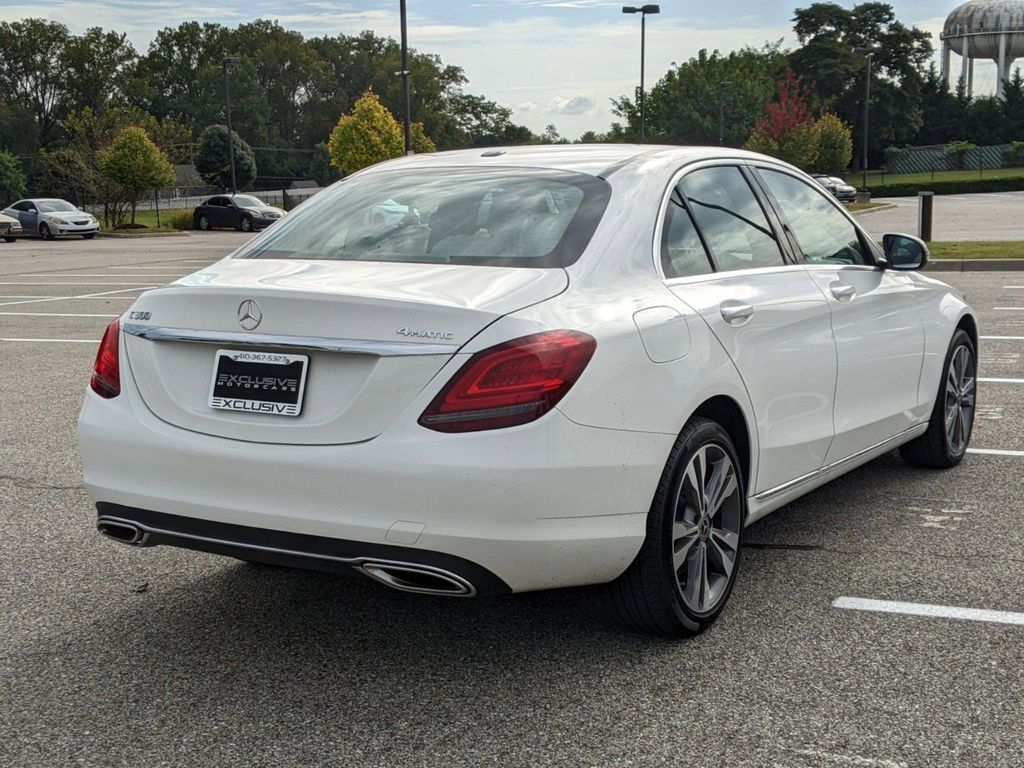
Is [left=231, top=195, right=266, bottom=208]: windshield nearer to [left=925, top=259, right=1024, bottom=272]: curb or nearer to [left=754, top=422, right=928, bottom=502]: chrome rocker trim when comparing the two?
[left=925, top=259, right=1024, bottom=272]: curb

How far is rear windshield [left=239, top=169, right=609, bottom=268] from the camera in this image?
13.0ft

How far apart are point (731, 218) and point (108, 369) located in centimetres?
230

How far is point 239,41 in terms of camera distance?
13425 cm

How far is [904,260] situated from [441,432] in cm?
305

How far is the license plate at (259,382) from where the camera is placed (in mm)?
3516

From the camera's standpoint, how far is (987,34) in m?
109

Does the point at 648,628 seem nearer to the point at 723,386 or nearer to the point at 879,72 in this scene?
the point at 723,386

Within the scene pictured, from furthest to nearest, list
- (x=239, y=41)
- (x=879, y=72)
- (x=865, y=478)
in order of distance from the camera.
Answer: (x=239, y=41) → (x=879, y=72) → (x=865, y=478)

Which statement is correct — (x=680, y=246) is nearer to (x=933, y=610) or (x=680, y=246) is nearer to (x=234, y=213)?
(x=933, y=610)

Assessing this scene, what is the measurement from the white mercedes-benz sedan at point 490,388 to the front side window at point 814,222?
319 mm

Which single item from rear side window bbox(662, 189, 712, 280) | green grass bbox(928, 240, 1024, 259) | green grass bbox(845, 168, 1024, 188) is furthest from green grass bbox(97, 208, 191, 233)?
green grass bbox(845, 168, 1024, 188)

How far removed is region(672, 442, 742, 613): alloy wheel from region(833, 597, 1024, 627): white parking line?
1.62ft

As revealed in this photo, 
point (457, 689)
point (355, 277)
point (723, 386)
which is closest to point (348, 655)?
point (457, 689)

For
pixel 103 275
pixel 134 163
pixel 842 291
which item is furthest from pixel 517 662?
pixel 134 163
